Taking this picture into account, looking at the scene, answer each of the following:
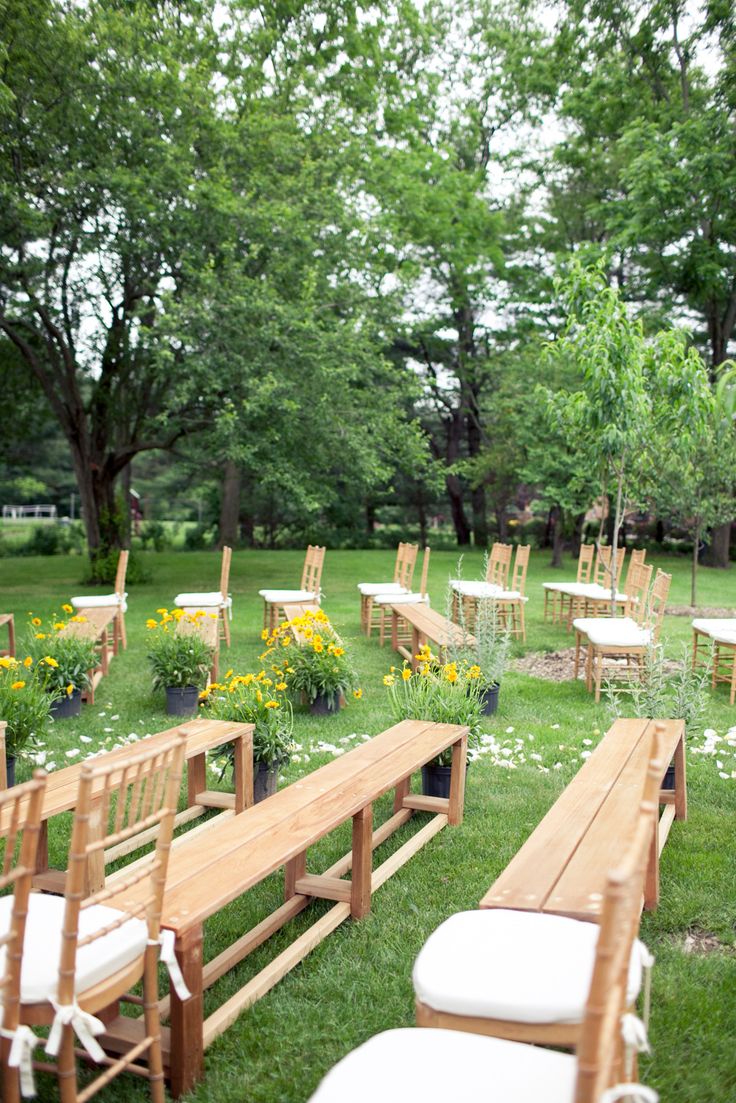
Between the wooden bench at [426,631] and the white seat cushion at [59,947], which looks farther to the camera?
the wooden bench at [426,631]

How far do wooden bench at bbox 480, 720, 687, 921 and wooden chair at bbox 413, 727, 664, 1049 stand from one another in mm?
147

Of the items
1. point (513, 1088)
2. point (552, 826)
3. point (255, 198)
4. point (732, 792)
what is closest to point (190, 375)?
point (255, 198)

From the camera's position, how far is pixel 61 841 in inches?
172

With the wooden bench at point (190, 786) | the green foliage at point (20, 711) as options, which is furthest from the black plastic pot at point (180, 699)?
the wooden bench at point (190, 786)

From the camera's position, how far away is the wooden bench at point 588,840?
248cm

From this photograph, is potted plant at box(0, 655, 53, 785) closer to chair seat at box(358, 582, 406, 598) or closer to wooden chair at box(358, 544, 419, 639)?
wooden chair at box(358, 544, 419, 639)

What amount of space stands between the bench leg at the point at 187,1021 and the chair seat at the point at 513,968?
71 centimetres

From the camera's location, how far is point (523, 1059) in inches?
70.8

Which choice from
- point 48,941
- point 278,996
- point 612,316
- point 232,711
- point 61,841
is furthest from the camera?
point 612,316

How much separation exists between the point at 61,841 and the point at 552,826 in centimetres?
257

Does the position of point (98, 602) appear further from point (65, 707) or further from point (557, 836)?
point (557, 836)

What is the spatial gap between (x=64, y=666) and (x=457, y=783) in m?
3.46

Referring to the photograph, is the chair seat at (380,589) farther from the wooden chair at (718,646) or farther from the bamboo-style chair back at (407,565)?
the wooden chair at (718,646)

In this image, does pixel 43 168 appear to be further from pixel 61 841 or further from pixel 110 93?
pixel 61 841
